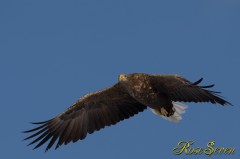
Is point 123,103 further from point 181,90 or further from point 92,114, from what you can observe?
point 181,90

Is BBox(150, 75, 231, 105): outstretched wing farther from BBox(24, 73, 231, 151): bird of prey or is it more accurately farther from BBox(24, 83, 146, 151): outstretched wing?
BBox(24, 83, 146, 151): outstretched wing

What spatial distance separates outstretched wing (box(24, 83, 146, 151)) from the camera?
9.70 metres

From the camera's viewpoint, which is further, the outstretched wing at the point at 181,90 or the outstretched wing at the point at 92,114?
the outstretched wing at the point at 92,114

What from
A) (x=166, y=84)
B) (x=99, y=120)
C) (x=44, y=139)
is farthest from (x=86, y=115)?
(x=166, y=84)

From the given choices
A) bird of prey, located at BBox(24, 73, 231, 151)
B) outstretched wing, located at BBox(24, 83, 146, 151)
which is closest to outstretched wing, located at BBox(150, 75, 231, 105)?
bird of prey, located at BBox(24, 73, 231, 151)

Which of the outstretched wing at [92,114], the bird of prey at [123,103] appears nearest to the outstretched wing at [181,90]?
the bird of prey at [123,103]

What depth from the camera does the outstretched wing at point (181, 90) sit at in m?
8.88

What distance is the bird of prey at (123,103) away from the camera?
29.6ft

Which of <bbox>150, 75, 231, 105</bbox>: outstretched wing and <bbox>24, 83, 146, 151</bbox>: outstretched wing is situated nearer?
<bbox>150, 75, 231, 105</bbox>: outstretched wing

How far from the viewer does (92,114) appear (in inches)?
392

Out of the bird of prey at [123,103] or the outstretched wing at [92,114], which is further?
the outstretched wing at [92,114]

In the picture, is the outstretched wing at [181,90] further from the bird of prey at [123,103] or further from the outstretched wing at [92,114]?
the outstretched wing at [92,114]

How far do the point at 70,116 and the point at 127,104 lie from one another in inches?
47.0

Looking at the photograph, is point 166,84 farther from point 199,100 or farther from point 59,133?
point 59,133
